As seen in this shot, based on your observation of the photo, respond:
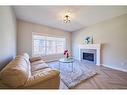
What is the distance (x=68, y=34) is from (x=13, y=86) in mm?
6121

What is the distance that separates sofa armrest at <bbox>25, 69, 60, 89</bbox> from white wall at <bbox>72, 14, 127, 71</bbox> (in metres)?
3.49

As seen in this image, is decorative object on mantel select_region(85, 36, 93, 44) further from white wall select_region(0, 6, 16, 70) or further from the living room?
white wall select_region(0, 6, 16, 70)

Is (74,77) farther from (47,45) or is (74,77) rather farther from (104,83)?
(47,45)

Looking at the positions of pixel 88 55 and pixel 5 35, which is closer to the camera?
pixel 5 35

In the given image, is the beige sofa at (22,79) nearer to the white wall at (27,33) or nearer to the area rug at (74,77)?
the area rug at (74,77)

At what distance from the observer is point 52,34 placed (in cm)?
600

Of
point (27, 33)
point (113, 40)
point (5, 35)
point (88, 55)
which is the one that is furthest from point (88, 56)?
point (5, 35)

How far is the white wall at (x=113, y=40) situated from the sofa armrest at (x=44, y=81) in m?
3.49

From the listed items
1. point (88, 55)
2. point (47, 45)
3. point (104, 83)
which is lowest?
point (104, 83)

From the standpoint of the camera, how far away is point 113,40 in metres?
4.29

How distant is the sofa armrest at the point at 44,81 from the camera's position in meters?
1.49

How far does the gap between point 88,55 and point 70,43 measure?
6.82ft

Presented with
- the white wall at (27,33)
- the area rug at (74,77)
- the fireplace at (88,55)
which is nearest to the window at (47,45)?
the white wall at (27,33)
